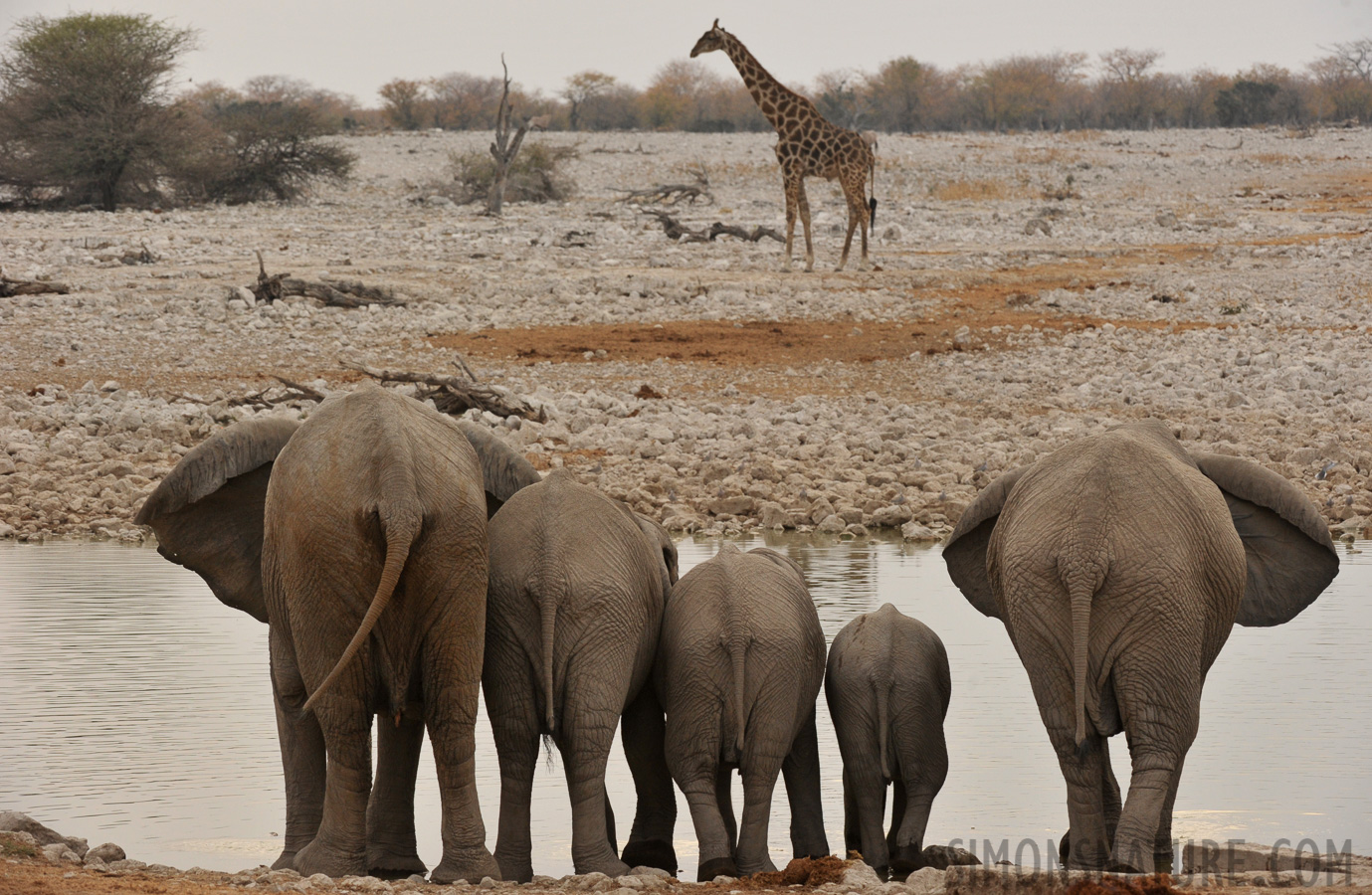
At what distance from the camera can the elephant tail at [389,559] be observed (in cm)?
419

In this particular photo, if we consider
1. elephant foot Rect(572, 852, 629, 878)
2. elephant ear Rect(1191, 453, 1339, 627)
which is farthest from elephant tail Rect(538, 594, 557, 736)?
elephant ear Rect(1191, 453, 1339, 627)

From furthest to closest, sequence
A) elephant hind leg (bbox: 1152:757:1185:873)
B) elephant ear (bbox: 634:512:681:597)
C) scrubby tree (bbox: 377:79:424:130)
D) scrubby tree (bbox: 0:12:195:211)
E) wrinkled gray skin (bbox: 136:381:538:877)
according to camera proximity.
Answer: scrubby tree (bbox: 377:79:424:130) → scrubby tree (bbox: 0:12:195:211) → elephant ear (bbox: 634:512:681:597) → wrinkled gray skin (bbox: 136:381:538:877) → elephant hind leg (bbox: 1152:757:1185:873)

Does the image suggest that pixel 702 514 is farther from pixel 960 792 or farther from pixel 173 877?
pixel 173 877

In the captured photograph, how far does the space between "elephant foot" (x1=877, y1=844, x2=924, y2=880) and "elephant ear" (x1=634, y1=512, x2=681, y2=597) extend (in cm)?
115

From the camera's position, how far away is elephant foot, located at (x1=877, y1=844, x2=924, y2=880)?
5230 mm

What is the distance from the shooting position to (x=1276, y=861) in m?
4.69

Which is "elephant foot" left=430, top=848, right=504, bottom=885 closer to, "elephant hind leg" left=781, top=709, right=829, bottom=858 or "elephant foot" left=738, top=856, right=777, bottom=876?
"elephant foot" left=738, top=856, right=777, bottom=876

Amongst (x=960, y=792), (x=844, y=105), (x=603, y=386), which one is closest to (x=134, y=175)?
(x=603, y=386)

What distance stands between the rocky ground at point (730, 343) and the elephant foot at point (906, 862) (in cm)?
558

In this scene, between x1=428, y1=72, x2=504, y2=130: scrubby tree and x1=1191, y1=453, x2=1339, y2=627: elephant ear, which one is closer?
x1=1191, y1=453, x2=1339, y2=627: elephant ear

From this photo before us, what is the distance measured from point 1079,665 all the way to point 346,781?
6.94ft

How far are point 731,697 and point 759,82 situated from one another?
848 inches

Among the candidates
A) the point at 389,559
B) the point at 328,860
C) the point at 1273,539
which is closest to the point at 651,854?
the point at 328,860

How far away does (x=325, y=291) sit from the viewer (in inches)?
720
